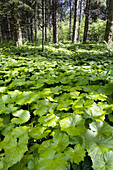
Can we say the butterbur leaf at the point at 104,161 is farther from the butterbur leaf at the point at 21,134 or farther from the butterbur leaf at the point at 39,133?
the butterbur leaf at the point at 21,134

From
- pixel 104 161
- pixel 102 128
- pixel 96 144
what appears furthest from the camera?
pixel 102 128

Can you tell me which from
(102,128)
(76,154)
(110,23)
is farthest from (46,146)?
(110,23)

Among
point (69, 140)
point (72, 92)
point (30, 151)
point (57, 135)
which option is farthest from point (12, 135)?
point (72, 92)

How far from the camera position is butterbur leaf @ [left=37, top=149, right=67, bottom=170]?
906 millimetres

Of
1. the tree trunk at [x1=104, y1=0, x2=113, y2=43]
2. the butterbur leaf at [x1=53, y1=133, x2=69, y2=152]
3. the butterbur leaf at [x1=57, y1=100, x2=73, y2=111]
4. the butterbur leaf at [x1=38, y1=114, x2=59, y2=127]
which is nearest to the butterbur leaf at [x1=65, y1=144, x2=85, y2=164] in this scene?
the butterbur leaf at [x1=53, y1=133, x2=69, y2=152]

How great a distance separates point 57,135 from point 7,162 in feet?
1.64

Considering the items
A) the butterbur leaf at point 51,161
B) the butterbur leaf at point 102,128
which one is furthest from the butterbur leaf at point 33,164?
the butterbur leaf at point 102,128

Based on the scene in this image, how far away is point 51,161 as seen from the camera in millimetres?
947

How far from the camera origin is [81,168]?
1.03 meters

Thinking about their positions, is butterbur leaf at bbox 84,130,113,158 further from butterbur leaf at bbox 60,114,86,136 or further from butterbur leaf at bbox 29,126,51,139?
butterbur leaf at bbox 29,126,51,139

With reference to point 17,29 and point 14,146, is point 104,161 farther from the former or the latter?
point 17,29

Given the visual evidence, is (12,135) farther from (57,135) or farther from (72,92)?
(72,92)

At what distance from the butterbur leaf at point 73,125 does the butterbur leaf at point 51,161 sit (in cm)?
23

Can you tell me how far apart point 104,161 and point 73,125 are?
41 centimetres
